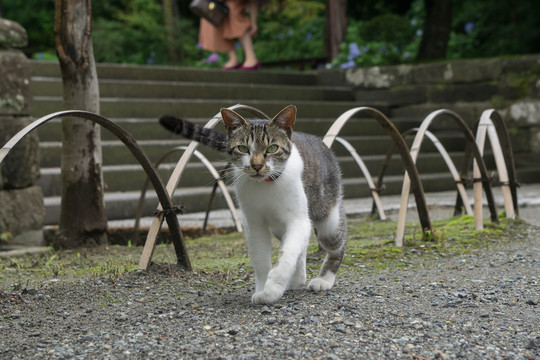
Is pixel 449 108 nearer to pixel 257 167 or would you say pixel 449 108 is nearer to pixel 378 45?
pixel 378 45

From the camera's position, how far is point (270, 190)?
3.08 metres

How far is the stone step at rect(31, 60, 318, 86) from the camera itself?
8.45m

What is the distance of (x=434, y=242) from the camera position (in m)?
4.65

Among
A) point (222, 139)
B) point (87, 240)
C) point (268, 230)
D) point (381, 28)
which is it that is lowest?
point (87, 240)

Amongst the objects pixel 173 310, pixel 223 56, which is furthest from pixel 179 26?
pixel 173 310

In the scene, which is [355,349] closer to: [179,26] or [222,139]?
[222,139]

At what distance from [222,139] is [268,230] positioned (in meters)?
0.53

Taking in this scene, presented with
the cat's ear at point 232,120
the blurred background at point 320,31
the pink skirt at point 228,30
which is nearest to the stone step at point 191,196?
the blurred background at point 320,31

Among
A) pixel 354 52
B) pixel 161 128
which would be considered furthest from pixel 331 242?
pixel 354 52

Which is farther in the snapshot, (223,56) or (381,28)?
(223,56)

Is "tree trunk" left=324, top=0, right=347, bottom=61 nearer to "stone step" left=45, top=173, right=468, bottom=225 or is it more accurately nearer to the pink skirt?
the pink skirt

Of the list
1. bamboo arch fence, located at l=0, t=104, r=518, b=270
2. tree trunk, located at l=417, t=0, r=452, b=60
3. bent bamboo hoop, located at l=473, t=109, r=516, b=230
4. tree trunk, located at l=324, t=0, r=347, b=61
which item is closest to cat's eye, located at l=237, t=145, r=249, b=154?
bamboo arch fence, located at l=0, t=104, r=518, b=270

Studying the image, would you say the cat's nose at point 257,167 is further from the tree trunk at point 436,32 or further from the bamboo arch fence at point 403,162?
the tree trunk at point 436,32

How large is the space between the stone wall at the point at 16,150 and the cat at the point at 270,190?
302cm
